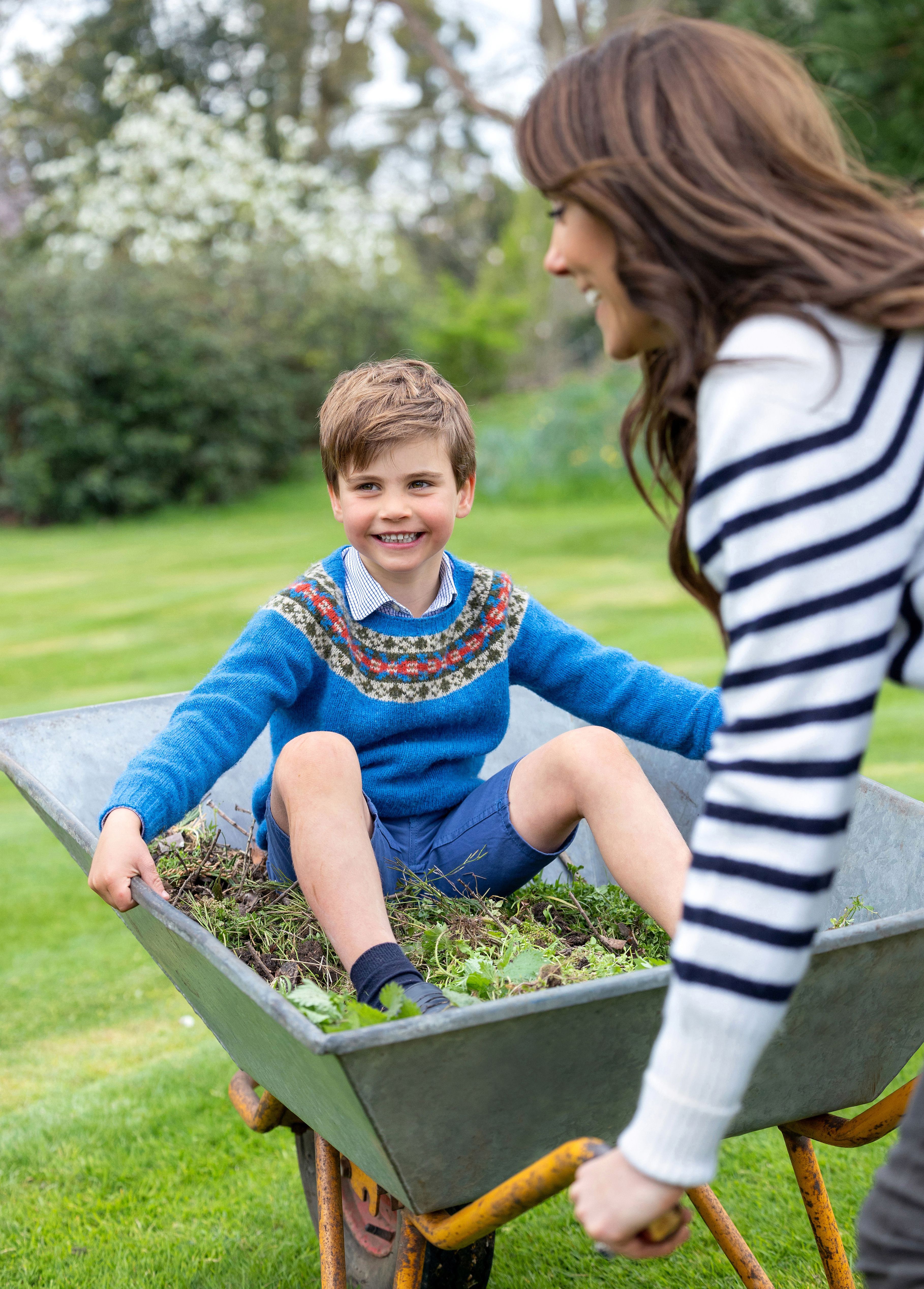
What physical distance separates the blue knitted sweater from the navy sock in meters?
0.39

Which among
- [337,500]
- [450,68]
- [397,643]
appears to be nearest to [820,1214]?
[397,643]

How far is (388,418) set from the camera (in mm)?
1925

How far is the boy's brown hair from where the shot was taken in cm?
193

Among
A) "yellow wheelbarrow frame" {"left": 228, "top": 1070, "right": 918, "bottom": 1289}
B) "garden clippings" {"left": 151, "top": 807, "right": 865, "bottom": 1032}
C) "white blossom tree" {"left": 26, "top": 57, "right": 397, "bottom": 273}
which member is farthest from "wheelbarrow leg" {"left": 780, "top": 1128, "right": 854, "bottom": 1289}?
"white blossom tree" {"left": 26, "top": 57, "right": 397, "bottom": 273}

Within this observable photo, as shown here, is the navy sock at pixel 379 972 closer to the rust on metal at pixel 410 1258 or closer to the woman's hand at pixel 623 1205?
the rust on metal at pixel 410 1258

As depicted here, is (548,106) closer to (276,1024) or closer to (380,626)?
(276,1024)

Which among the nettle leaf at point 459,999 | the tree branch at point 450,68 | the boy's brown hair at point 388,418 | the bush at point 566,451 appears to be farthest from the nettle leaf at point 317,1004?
the tree branch at point 450,68

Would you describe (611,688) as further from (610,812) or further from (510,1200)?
(510,1200)

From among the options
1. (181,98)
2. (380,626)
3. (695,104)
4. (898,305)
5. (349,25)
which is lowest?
(380,626)

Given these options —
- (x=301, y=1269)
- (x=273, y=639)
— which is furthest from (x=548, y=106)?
(x=301, y=1269)

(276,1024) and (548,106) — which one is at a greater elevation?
(548,106)

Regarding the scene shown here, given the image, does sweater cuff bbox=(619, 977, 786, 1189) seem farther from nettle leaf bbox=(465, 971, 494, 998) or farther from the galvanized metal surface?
nettle leaf bbox=(465, 971, 494, 998)

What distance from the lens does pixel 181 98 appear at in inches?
557

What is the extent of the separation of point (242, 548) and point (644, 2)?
6.10m
